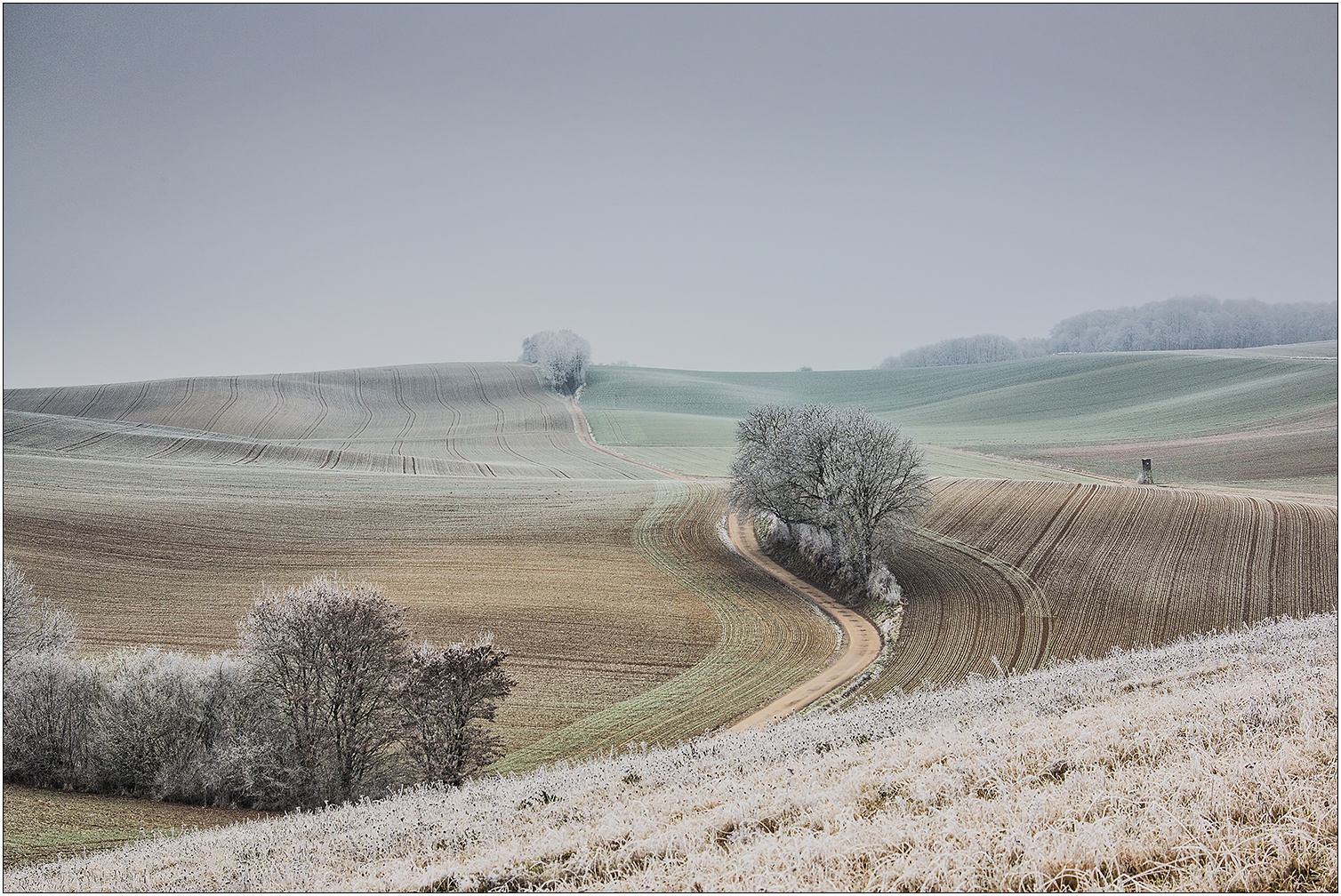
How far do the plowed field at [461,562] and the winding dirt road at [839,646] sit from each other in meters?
0.62

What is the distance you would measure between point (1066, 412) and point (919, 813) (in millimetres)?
94107

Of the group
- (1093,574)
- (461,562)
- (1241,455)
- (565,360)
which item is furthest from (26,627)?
(565,360)

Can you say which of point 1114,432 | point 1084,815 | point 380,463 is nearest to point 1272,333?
point 1114,432

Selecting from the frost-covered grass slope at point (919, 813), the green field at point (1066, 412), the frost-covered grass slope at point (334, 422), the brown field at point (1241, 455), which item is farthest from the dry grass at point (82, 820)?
the brown field at point (1241, 455)

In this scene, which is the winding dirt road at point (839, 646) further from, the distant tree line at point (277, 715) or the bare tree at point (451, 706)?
the distant tree line at point (277, 715)

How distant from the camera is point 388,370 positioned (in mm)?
112312

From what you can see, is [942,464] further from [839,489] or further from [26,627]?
[26,627]

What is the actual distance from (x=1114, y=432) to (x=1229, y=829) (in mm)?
77632

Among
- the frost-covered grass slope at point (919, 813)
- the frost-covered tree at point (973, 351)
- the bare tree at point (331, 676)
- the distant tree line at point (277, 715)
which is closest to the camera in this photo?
the frost-covered grass slope at point (919, 813)

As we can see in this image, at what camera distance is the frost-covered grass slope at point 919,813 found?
3727 millimetres

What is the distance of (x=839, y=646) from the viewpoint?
76.4ft

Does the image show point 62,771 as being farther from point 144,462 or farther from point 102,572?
point 144,462

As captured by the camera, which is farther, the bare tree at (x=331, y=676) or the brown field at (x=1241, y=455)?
the brown field at (x=1241, y=455)

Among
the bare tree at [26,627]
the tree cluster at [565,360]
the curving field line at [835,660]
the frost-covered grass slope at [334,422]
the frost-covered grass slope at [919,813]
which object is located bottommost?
the curving field line at [835,660]
